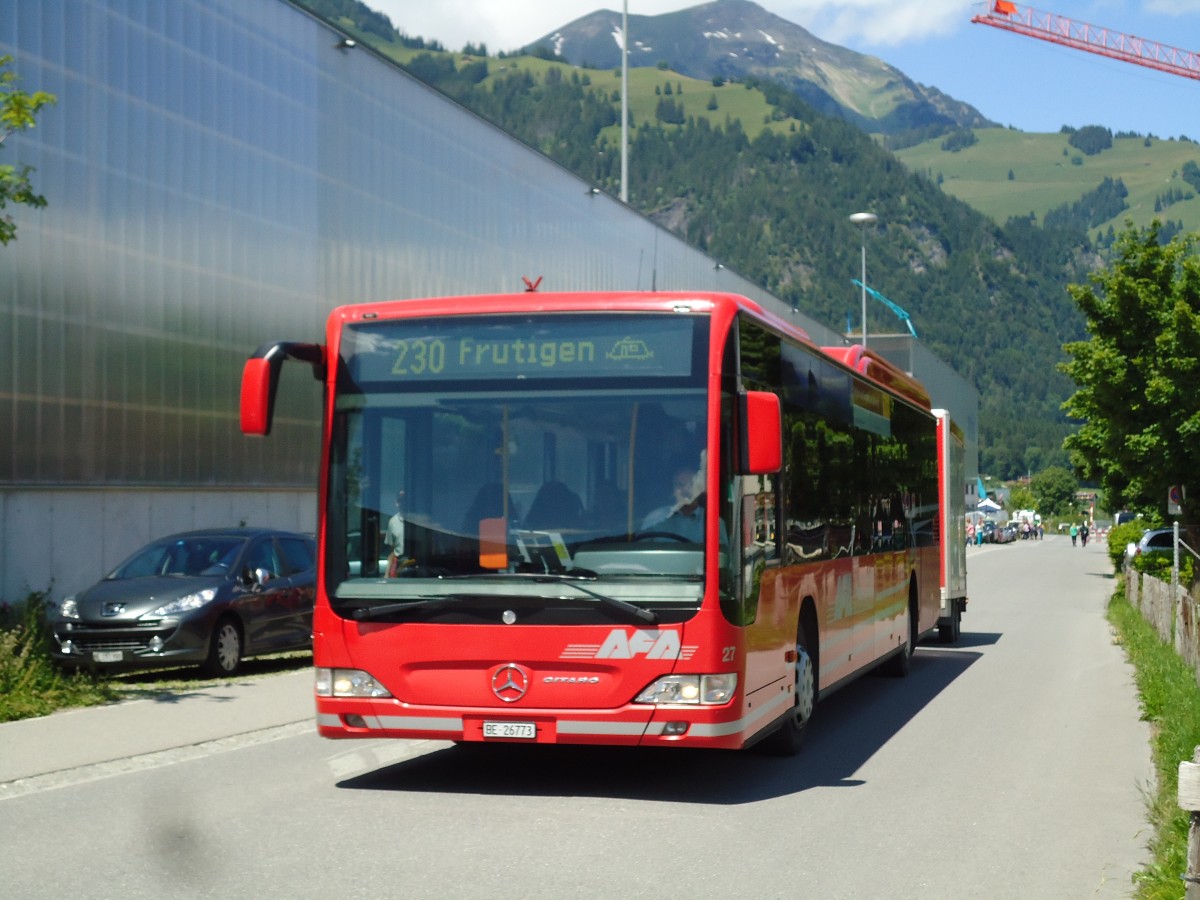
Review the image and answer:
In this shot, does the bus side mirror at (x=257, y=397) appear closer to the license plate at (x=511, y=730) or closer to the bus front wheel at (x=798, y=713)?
the license plate at (x=511, y=730)

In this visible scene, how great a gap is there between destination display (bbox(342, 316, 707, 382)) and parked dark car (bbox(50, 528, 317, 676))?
23.9 ft

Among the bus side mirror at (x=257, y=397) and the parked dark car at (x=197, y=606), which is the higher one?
the bus side mirror at (x=257, y=397)

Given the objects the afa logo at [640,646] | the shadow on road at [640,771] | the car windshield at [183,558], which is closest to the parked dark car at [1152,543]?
the car windshield at [183,558]

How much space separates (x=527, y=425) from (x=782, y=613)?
219 cm

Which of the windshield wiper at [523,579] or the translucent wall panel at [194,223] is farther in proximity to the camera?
the translucent wall panel at [194,223]

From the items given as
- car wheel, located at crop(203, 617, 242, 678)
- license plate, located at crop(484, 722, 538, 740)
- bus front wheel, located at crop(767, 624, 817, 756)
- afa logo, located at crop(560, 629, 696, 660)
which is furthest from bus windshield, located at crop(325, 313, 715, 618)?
car wheel, located at crop(203, 617, 242, 678)

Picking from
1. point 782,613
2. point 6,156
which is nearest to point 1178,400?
point 6,156

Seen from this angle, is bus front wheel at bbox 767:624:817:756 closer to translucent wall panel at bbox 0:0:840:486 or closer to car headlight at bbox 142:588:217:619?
car headlight at bbox 142:588:217:619

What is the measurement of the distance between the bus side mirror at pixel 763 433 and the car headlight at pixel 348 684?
2.45 m

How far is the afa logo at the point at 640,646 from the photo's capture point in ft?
29.8

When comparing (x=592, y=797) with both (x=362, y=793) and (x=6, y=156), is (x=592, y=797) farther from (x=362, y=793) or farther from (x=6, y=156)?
(x=6, y=156)

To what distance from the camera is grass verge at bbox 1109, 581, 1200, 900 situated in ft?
23.1

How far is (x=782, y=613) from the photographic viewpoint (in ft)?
34.5

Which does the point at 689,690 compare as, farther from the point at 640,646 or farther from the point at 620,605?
the point at 620,605
